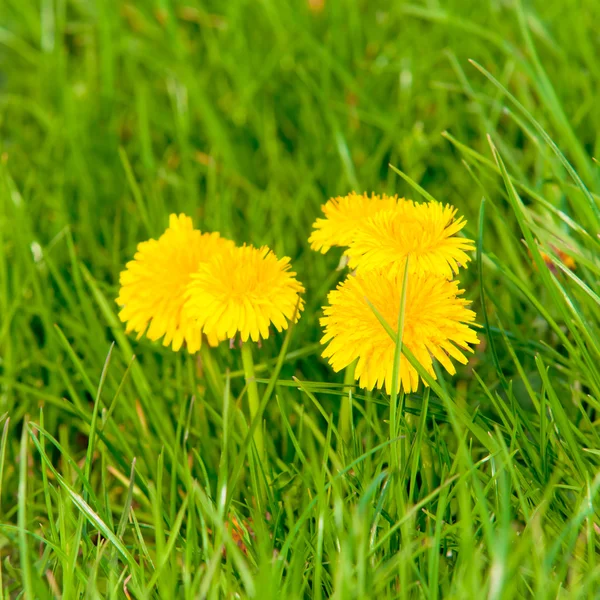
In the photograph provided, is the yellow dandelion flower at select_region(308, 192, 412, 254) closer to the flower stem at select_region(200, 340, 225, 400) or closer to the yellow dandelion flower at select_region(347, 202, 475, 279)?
the yellow dandelion flower at select_region(347, 202, 475, 279)

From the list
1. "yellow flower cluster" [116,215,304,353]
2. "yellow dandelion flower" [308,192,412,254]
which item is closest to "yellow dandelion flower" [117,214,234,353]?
"yellow flower cluster" [116,215,304,353]

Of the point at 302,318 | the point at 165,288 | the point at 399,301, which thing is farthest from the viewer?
the point at 302,318

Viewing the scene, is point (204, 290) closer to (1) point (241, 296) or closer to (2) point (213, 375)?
(1) point (241, 296)

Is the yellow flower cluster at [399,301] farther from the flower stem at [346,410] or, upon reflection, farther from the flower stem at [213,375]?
the flower stem at [213,375]

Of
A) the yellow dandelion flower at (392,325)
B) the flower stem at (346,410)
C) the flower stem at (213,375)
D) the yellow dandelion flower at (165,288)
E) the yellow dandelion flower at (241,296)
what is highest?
the yellow dandelion flower at (392,325)

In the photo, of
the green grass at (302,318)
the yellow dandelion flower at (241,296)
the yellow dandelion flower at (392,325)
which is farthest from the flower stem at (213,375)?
the yellow dandelion flower at (392,325)

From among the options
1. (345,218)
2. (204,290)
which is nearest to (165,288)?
(204,290)

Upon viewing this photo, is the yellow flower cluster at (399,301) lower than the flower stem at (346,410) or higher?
higher
